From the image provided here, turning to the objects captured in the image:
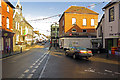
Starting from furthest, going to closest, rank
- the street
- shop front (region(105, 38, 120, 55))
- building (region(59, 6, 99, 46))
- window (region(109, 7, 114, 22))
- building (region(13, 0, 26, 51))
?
building (region(59, 6, 99, 46)), building (region(13, 0, 26, 51)), window (region(109, 7, 114, 22)), shop front (region(105, 38, 120, 55)), the street

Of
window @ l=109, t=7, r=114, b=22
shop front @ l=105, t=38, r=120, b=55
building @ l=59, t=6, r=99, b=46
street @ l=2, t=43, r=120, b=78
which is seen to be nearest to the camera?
street @ l=2, t=43, r=120, b=78

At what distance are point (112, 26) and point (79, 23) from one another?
13651 mm

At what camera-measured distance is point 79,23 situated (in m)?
29.1

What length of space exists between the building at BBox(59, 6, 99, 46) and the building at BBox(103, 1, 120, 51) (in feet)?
35.2

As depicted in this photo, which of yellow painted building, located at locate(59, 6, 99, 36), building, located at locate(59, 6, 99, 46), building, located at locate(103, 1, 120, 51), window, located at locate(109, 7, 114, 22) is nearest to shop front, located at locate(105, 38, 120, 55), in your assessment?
building, located at locate(103, 1, 120, 51)

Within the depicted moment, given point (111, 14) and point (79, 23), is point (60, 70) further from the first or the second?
point (79, 23)

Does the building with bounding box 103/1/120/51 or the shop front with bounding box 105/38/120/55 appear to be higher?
the building with bounding box 103/1/120/51

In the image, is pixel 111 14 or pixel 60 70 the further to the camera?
pixel 111 14

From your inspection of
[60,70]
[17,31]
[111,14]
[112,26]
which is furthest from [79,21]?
[60,70]

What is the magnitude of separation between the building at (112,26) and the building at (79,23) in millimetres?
10733

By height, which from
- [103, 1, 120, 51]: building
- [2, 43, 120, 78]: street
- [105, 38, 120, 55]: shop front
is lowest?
[2, 43, 120, 78]: street

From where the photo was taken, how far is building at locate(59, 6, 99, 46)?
28.1 metres

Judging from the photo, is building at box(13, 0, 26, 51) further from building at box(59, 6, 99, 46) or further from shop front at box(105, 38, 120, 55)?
shop front at box(105, 38, 120, 55)

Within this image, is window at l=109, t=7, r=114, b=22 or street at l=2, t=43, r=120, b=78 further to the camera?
window at l=109, t=7, r=114, b=22
